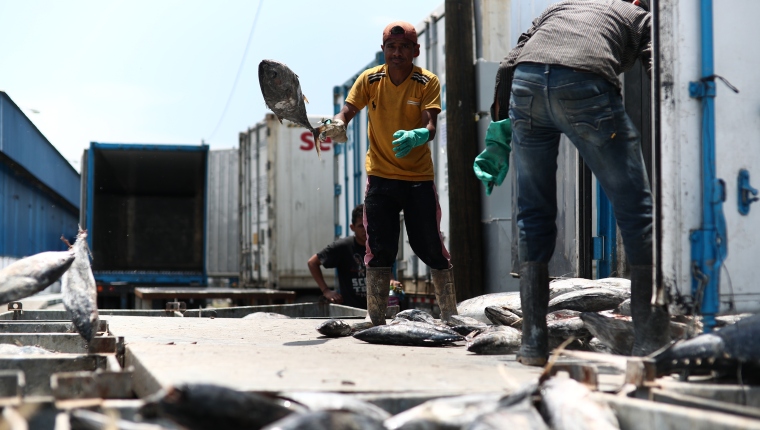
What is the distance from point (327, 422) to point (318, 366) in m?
1.11

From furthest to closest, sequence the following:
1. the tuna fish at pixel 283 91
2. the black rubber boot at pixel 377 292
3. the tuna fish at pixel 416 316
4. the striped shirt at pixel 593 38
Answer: the black rubber boot at pixel 377 292
the tuna fish at pixel 416 316
the tuna fish at pixel 283 91
the striped shirt at pixel 593 38

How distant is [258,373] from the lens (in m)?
2.90

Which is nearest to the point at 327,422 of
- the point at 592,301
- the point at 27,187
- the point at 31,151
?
the point at 592,301

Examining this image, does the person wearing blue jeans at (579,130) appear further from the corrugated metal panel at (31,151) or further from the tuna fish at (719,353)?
the corrugated metal panel at (31,151)

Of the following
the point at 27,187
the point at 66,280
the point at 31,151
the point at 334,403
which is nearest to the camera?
the point at 334,403

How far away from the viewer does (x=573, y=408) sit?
2404mm

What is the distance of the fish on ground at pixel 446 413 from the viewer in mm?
2287

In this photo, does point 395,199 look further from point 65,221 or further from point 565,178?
point 65,221

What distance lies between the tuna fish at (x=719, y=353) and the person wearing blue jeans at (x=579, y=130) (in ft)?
1.70

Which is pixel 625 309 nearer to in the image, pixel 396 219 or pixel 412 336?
pixel 412 336

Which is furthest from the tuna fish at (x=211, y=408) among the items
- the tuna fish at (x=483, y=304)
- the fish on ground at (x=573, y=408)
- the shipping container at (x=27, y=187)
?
the shipping container at (x=27, y=187)

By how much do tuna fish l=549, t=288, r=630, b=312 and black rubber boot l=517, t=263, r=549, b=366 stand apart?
142 cm

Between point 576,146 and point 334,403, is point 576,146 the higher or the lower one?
the higher one

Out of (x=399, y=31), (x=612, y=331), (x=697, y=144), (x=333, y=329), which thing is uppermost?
(x=399, y=31)
